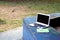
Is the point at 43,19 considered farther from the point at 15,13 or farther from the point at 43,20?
the point at 15,13

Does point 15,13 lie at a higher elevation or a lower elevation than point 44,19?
lower

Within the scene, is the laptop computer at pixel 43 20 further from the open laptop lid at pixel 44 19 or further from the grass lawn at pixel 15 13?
the grass lawn at pixel 15 13

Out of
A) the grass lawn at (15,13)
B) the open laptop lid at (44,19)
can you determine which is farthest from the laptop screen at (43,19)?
the grass lawn at (15,13)

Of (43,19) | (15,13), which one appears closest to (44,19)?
(43,19)

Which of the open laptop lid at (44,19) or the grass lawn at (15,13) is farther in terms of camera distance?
the grass lawn at (15,13)

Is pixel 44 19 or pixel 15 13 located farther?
pixel 15 13

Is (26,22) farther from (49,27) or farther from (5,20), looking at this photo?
(5,20)

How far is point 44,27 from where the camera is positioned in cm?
245

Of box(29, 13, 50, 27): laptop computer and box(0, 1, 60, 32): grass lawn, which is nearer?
box(29, 13, 50, 27): laptop computer

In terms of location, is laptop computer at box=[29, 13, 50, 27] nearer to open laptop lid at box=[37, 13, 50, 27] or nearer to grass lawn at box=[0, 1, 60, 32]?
open laptop lid at box=[37, 13, 50, 27]

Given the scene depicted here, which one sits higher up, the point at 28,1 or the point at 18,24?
the point at 28,1

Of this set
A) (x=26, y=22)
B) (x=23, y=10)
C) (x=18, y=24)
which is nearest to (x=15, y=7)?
(x=23, y=10)

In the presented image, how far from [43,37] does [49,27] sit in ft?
0.93

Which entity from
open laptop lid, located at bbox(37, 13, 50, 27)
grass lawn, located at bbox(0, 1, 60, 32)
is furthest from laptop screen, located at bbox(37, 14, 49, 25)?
grass lawn, located at bbox(0, 1, 60, 32)
